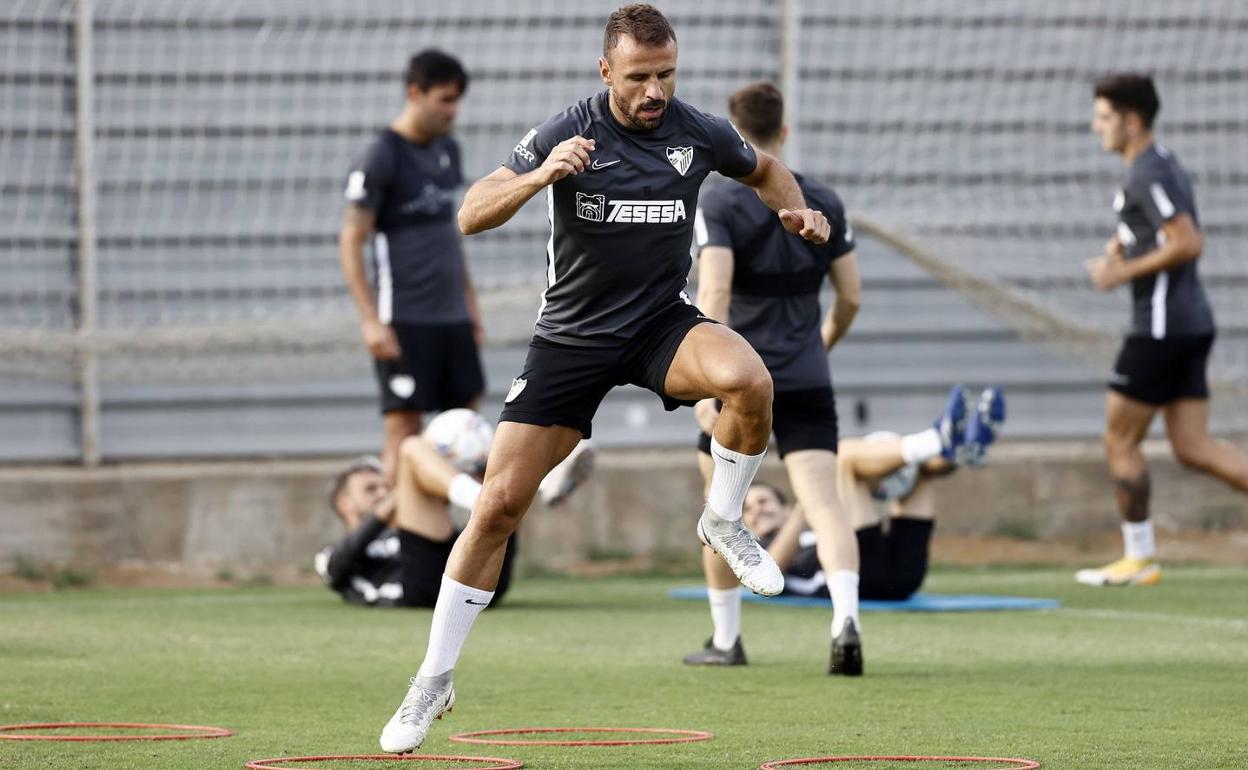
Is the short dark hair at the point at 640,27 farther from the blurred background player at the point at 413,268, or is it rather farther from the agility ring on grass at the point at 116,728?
the blurred background player at the point at 413,268

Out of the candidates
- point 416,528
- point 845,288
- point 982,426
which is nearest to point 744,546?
point 845,288

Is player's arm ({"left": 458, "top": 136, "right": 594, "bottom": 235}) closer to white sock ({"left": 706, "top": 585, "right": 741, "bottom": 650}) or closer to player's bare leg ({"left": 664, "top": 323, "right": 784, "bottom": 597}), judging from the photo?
player's bare leg ({"left": 664, "top": 323, "right": 784, "bottom": 597})

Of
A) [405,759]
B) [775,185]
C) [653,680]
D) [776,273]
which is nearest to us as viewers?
[405,759]

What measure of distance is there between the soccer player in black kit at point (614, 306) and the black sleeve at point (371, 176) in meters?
4.55

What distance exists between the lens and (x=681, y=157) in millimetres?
5594

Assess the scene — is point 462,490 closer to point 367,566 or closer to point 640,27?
point 367,566

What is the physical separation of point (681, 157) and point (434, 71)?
456 cm

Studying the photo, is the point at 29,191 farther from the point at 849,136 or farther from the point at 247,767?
the point at 247,767

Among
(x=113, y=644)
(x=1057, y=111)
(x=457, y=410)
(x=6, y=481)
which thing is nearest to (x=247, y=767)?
(x=113, y=644)

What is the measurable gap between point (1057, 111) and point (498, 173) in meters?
9.05

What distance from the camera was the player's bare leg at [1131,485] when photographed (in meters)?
10.8

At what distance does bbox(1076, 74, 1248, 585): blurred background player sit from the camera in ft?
34.6

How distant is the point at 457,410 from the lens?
9781 mm

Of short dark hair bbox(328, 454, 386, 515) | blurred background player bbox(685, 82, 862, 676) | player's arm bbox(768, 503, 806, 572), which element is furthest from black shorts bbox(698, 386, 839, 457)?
short dark hair bbox(328, 454, 386, 515)
